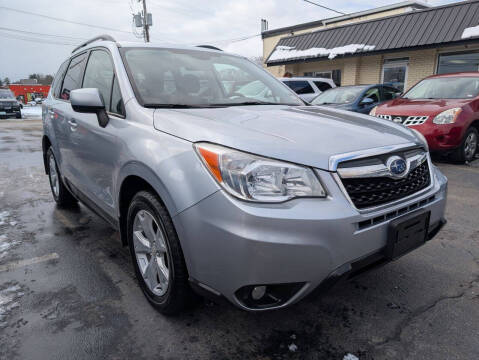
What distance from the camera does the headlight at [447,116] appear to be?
20.3ft

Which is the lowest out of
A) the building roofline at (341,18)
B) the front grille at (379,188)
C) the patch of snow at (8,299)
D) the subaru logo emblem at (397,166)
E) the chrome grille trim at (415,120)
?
the patch of snow at (8,299)

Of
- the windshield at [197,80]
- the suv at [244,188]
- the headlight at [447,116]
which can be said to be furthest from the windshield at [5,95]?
the headlight at [447,116]

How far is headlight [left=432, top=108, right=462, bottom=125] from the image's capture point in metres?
6.18

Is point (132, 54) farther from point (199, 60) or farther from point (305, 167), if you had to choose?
point (305, 167)

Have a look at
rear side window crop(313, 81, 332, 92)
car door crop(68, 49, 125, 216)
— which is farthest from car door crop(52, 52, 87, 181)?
rear side window crop(313, 81, 332, 92)

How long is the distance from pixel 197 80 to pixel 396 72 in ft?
46.7

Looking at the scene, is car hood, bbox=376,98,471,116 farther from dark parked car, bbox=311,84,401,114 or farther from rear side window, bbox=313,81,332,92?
rear side window, bbox=313,81,332,92

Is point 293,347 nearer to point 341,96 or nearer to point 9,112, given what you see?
point 341,96

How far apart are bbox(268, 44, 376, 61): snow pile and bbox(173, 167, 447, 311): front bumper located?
1423 cm

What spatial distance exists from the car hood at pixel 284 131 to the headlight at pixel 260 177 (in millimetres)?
43

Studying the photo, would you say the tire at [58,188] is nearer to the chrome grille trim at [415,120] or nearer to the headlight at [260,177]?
the headlight at [260,177]

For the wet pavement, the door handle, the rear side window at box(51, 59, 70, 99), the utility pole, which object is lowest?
the wet pavement

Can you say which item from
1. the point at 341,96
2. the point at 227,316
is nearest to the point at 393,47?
the point at 341,96

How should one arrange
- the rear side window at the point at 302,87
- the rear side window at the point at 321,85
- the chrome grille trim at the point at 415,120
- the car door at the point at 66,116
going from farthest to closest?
the rear side window at the point at 321,85, the rear side window at the point at 302,87, the chrome grille trim at the point at 415,120, the car door at the point at 66,116
